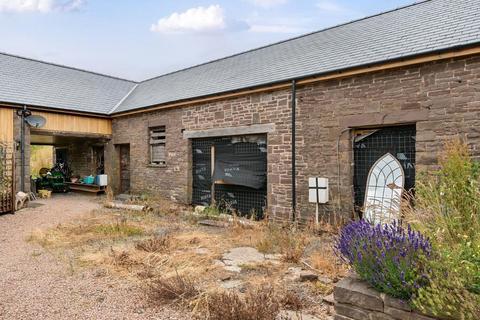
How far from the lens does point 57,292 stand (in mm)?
4117

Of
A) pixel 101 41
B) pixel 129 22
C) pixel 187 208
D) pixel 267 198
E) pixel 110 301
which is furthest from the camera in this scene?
pixel 101 41

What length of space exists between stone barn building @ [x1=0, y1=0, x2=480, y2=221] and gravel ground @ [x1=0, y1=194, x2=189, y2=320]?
502 centimetres

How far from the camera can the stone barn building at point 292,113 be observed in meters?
6.43

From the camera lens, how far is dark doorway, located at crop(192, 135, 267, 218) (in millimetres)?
9250

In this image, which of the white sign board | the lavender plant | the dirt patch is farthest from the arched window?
the lavender plant

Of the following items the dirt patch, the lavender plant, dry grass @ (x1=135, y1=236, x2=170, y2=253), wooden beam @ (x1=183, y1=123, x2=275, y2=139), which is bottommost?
the dirt patch

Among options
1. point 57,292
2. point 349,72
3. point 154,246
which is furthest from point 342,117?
point 57,292

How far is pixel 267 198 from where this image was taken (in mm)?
8953

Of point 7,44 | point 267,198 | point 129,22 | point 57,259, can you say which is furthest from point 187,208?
point 7,44

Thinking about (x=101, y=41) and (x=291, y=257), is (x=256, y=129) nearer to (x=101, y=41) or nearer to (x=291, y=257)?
(x=291, y=257)

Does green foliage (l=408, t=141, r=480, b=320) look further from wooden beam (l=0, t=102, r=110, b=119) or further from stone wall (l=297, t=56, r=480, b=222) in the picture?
wooden beam (l=0, t=102, r=110, b=119)

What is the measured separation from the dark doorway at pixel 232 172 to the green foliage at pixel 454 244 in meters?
5.38

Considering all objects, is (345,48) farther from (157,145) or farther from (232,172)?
(157,145)

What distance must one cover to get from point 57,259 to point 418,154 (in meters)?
6.78
